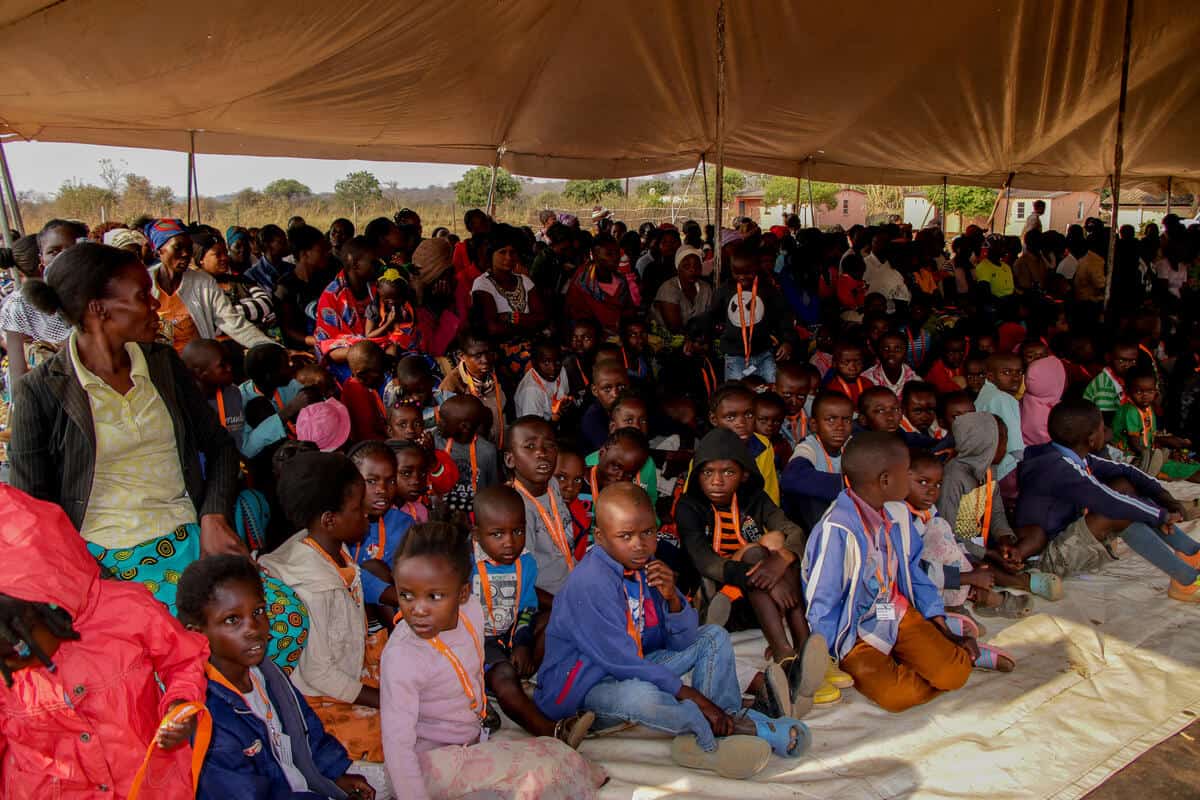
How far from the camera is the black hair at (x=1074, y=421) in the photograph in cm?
400

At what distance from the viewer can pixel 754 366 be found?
5.59 meters

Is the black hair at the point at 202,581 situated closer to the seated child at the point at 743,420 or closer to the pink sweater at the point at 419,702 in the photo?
the pink sweater at the point at 419,702

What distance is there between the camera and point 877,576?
10.1 feet

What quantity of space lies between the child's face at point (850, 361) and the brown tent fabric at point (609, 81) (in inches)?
115

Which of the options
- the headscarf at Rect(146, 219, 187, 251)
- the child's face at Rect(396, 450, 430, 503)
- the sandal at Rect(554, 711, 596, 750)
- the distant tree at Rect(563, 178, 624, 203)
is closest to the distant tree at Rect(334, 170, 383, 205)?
the distant tree at Rect(563, 178, 624, 203)

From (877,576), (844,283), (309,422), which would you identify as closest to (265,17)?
(309,422)

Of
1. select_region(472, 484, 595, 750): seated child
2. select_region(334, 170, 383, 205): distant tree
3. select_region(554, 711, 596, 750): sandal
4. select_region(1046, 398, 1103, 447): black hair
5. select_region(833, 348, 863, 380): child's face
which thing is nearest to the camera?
select_region(554, 711, 596, 750): sandal

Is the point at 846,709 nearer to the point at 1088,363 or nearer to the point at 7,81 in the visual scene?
the point at 1088,363

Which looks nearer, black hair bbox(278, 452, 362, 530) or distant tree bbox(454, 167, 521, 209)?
black hair bbox(278, 452, 362, 530)

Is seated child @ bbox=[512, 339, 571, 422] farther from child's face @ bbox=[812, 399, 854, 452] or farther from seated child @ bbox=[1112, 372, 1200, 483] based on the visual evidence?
seated child @ bbox=[1112, 372, 1200, 483]

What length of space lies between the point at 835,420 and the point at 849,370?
916 millimetres

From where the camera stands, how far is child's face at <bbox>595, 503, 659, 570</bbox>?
102 inches

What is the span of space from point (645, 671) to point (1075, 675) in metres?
1.68

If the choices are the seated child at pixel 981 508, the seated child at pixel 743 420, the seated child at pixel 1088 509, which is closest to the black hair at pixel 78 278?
the seated child at pixel 743 420
